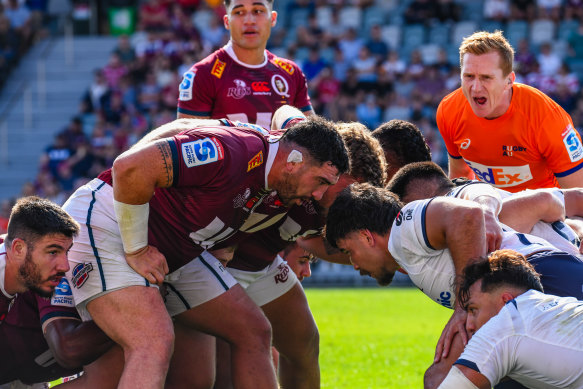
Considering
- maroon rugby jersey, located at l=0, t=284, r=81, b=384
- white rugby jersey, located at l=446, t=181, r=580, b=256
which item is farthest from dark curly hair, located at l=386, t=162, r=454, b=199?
maroon rugby jersey, located at l=0, t=284, r=81, b=384

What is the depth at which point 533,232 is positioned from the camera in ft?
19.0

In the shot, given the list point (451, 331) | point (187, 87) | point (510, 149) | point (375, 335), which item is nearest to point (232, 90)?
point (187, 87)

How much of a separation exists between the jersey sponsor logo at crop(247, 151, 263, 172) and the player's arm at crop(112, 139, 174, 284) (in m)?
0.50

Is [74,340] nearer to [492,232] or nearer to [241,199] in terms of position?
[241,199]

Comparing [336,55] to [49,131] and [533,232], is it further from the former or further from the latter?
[533,232]

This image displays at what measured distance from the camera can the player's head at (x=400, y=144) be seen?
6652 millimetres

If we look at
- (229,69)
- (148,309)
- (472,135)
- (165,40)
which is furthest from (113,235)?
(165,40)

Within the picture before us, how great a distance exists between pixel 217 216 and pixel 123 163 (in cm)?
77

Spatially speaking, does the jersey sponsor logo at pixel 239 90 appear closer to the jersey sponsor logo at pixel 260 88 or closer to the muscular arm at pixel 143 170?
the jersey sponsor logo at pixel 260 88

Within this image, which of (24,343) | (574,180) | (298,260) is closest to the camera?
(24,343)

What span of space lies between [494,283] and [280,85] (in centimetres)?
348

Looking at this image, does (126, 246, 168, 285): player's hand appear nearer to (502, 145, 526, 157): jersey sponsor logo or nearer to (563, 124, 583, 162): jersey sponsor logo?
(502, 145, 526, 157): jersey sponsor logo

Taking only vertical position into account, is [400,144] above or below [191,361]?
above

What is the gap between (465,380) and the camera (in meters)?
4.23
